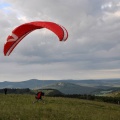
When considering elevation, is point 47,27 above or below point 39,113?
above

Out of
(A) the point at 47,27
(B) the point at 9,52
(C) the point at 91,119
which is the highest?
(A) the point at 47,27

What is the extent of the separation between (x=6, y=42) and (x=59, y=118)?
990 centimetres

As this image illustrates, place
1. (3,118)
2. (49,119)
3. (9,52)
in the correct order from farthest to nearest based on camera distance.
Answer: (9,52) → (49,119) → (3,118)

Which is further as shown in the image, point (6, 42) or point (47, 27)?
point (6, 42)

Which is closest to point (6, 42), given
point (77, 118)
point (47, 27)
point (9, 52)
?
point (9, 52)

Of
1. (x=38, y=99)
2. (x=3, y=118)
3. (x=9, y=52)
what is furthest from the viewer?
(x=38, y=99)

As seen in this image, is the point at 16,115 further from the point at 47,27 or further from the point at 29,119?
the point at 47,27

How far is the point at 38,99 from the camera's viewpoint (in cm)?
3903

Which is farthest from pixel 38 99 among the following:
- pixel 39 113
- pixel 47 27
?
pixel 47 27

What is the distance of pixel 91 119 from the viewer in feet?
96.7

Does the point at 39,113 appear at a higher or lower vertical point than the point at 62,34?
lower

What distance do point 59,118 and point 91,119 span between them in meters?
3.93

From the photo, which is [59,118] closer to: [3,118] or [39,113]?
[39,113]

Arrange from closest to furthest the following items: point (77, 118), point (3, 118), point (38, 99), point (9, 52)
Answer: point (3, 118), point (77, 118), point (9, 52), point (38, 99)
